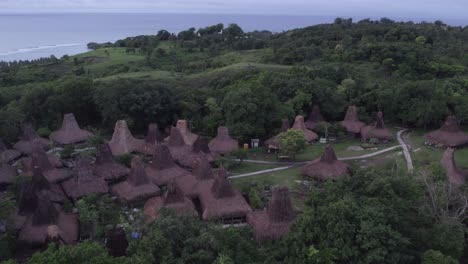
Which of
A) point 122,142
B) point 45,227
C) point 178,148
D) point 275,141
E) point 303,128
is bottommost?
point 45,227

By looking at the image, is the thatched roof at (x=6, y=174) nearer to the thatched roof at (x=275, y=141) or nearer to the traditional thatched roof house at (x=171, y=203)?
the traditional thatched roof house at (x=171, y=203)

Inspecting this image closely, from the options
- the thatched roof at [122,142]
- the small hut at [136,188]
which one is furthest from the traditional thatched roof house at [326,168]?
the thatched roof at [122,142]

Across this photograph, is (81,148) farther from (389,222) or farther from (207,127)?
(389,222)

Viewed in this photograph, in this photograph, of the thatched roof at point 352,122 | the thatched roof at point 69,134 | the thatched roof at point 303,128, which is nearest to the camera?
the thatched roof at point 69,134

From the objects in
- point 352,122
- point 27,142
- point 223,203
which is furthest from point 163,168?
point 352,122

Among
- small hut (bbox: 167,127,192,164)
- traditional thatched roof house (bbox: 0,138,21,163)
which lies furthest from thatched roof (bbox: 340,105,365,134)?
traditional thatched roof house (bbox: 0,138,21,163)

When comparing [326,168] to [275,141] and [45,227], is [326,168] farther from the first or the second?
[45,227]
